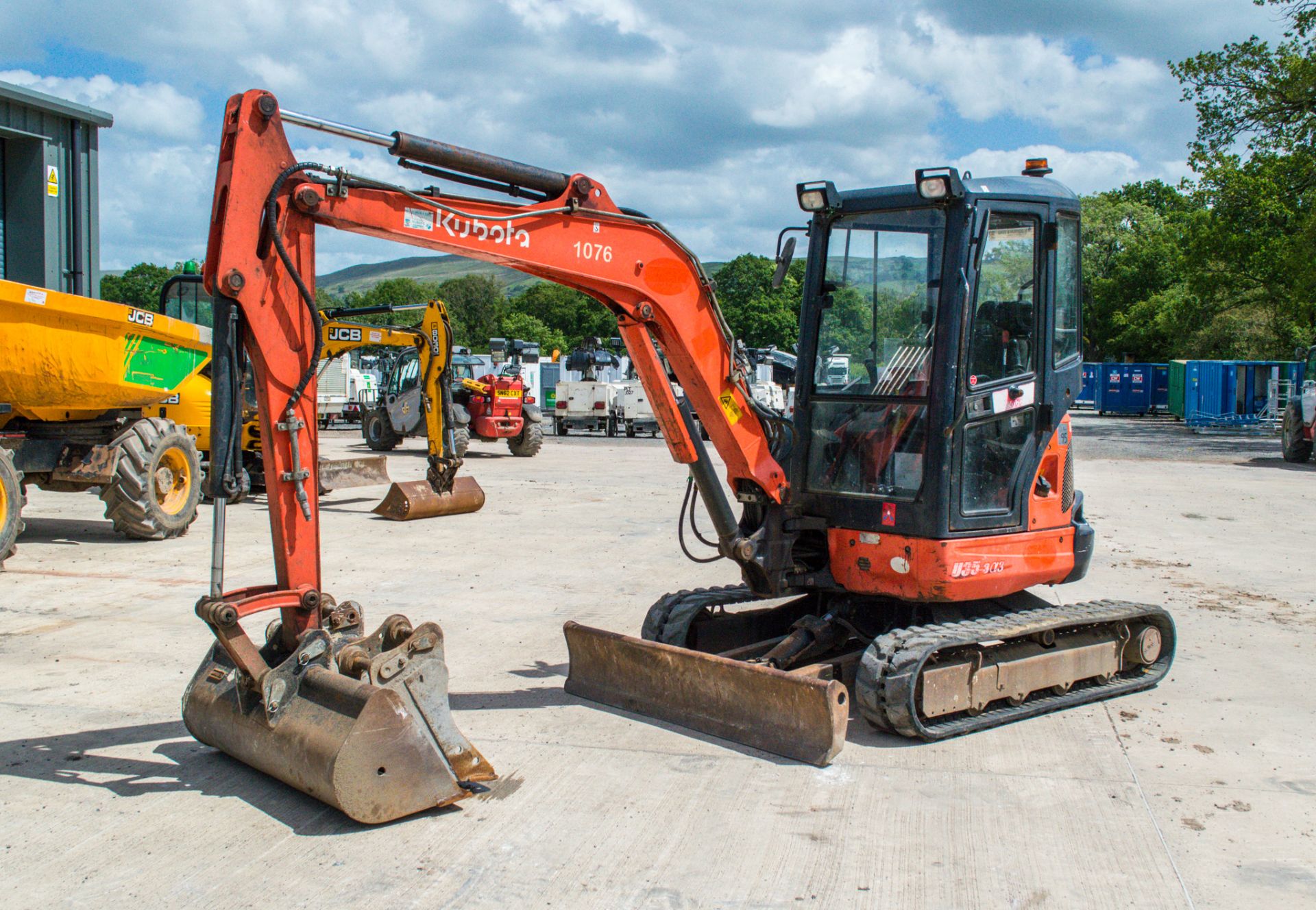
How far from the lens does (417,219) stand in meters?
5.23

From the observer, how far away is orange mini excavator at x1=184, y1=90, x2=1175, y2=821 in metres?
4.86

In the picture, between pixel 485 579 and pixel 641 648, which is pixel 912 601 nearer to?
pixel 641 648

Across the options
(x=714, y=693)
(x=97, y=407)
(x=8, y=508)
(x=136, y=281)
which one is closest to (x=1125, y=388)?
(x=97, y=407)

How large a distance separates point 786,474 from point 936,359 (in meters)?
1.08

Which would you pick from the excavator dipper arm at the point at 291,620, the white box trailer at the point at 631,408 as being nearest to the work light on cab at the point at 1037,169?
the excavator dipper arm at the point at 291,620

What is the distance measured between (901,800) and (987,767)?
674mm

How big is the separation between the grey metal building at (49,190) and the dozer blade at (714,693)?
9.19m

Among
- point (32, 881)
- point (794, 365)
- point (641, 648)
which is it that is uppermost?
point (794, 365)

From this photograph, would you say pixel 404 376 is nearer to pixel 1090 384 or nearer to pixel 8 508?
pixel 8 508

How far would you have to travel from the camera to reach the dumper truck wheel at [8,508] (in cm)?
963

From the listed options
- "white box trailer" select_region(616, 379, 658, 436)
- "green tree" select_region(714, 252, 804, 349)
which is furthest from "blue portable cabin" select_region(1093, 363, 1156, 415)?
"white box trailer" select_region(616, 379, 658, 436)

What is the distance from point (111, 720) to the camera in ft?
19.4

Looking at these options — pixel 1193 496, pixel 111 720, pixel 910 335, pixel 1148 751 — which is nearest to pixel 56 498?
pixel 111 720

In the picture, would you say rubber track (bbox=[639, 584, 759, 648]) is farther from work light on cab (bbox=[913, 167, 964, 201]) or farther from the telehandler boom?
the telehandler boom
